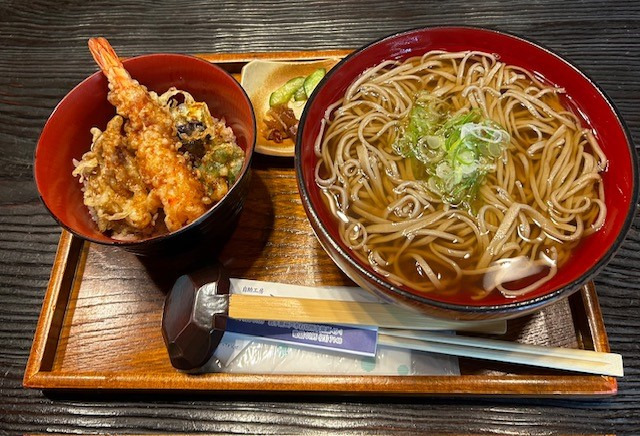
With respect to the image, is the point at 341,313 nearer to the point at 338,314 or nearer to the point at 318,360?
the point at 338,314

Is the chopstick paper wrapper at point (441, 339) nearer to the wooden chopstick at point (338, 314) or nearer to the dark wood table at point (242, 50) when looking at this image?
the wooden chopstick at point (338, 314)

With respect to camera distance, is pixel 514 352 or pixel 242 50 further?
pixel 242 50

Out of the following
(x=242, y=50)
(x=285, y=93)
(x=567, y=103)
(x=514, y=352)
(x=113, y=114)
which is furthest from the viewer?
(x=242, y=50)

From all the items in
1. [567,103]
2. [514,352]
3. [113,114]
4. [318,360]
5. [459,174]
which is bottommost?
[318,360]

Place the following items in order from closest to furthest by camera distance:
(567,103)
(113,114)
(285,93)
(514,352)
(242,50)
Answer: (514,352)
(567,103)
(113,114)
(285,93)
(242,50)

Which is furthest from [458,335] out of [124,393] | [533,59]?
[124,393]

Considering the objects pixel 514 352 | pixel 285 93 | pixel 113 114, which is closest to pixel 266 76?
pixel 285 93

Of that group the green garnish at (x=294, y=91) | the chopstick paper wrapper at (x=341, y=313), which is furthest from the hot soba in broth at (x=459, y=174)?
the green garnish at (x=294, y=91)
